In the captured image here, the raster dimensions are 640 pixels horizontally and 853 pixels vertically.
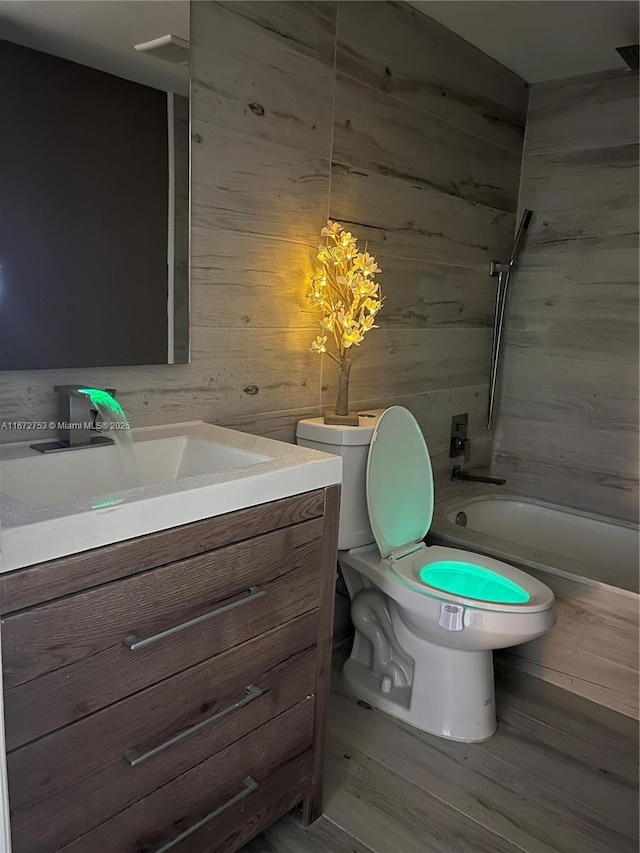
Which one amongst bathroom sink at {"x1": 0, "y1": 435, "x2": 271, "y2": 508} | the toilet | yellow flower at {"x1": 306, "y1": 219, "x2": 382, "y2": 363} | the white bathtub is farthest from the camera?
the white bathtub

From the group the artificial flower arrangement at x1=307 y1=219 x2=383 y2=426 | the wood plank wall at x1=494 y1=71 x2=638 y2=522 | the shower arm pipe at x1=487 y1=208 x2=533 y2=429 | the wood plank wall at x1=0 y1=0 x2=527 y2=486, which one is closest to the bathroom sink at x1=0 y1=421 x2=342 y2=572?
the wood plank wall at x1=0 y1=0 x2=527 y2=486

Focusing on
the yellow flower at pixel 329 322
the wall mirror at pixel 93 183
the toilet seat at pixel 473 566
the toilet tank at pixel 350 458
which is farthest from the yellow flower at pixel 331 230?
the toilet seat at pixel 473 566

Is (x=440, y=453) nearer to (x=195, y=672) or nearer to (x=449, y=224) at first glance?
(x=449, y=224)

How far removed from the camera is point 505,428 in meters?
3.19

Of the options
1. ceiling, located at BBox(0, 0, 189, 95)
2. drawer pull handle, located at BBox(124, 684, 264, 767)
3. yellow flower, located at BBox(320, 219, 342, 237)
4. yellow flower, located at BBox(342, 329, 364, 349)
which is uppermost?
ceiling, located at BBox(0, 0, 189, 95)

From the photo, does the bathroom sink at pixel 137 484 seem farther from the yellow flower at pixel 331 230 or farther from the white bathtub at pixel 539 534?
the white bathtub at pixel 539 534

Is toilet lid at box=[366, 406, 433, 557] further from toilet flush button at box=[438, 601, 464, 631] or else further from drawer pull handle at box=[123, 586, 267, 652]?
drawer pull handle at box=[123, 586, 267, 652]

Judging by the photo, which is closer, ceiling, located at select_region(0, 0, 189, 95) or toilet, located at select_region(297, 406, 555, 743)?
ceiling, located at select_region(0, 0, 189, 95)

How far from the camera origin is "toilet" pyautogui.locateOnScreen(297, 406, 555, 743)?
1.85 metres

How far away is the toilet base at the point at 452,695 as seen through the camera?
1951 mm

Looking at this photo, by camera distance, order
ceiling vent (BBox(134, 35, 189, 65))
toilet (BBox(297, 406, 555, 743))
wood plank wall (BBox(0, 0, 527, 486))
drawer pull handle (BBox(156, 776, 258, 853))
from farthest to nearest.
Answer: toilet (BBox(297, 406, 555, 743)) < wood plank wall (BBox(0, 0, 527, 486)) < ceiling vent (BBox(134, 35, 189, 65)) < drawer pull handle (BBox(156, 776, 258, 853))

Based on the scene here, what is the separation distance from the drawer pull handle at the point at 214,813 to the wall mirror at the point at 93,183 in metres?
0.99

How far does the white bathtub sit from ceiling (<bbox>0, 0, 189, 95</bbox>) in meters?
1.71

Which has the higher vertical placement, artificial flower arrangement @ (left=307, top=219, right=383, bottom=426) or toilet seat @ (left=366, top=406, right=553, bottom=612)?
artificial flower arrangement @ (left=307, top=219, right=383, bottom=426)
